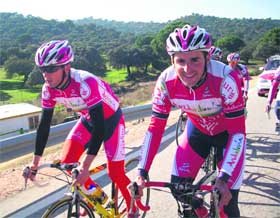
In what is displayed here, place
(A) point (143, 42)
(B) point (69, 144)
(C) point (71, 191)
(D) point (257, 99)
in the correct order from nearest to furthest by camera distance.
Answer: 1. (C) point (71, 191)
2. (B) point (69, 144)
3. (D) point (257, 99)
4. (A) point (143, 42)

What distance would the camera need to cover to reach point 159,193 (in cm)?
629

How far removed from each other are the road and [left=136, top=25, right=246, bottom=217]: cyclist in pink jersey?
5.73 ft

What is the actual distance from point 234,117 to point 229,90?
0.79 feet

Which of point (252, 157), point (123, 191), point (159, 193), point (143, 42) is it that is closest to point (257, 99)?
point (252, 157)

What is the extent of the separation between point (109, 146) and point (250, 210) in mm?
2374

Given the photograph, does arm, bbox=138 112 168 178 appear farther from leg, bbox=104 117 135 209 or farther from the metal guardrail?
the metal guardrail

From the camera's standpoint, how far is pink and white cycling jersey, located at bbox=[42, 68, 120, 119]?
419cm

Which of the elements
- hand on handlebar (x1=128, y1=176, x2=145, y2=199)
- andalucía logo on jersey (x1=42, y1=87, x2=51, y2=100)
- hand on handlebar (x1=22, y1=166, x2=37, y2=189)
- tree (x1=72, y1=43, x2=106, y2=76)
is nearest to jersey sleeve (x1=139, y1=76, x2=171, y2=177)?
hand on handlebar (x1=128, y1=176, x2=145, y2=199)

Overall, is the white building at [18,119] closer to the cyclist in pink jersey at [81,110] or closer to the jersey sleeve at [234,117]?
the cyclist in pink jersey at [81,110]

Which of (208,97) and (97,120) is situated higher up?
(208,97)

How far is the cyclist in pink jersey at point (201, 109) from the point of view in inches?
135

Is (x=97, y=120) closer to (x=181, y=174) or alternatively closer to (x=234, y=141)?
(x=181, y=174)

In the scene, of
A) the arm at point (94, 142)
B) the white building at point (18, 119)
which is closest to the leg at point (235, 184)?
the arm at point (94, 142)

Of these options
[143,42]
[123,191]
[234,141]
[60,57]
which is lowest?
[143,42]
